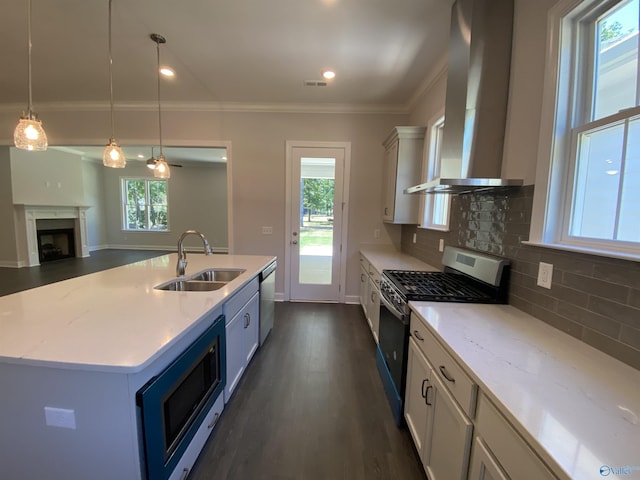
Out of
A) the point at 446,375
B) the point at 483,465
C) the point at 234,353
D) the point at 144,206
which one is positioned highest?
the point at 144,206

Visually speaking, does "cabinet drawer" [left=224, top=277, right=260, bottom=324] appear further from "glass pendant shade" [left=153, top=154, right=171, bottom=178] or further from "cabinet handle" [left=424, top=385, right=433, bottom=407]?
"glass pendant shade" [left=153, top=154, right=171, bottom=178]

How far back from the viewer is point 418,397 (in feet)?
4.96

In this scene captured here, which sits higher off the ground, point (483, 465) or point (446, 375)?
point (446, 375)

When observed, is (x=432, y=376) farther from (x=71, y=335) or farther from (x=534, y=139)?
(x=71, y=335)

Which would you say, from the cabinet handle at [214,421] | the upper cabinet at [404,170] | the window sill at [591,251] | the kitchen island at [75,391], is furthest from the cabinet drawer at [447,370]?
the upper cabinet at [404,170]

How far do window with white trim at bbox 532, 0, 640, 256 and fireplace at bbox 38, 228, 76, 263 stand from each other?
9230 mm

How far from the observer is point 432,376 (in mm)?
1298

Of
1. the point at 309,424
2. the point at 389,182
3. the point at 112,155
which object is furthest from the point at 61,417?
the point at 389,182

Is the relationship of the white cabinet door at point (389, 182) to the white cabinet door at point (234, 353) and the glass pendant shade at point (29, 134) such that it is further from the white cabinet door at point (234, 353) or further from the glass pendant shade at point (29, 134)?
the glass pendant shade at point (29, 134)

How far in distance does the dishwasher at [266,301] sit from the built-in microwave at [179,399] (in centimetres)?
90

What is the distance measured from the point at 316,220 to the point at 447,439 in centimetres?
318

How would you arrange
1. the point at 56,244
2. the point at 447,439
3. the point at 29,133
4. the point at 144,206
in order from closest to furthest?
the point at 447,439
the point at 29,133
the point at 56,244
the point at 144,206

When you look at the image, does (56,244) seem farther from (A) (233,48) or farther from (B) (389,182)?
(B) (389,182)

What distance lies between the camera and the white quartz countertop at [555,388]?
617mm
